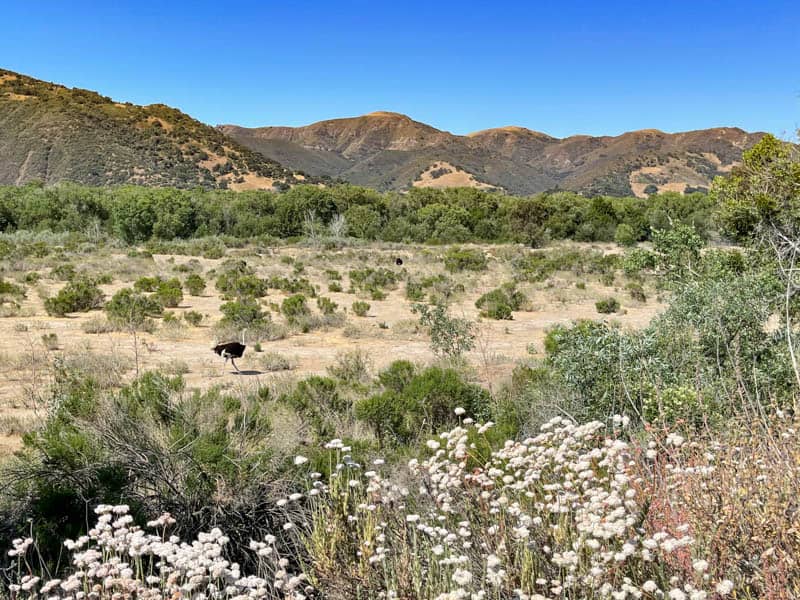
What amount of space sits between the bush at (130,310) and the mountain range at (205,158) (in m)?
52.3

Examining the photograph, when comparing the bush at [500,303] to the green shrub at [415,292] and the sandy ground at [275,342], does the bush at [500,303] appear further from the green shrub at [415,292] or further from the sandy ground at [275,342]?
the green shrub at [415,292]

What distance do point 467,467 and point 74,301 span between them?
14.7m

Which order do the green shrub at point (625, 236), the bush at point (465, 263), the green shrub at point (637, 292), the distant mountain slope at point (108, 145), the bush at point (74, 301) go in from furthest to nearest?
the distant mountain slope at point (108, 145) → the green shrub at point (625, 236) → the bush at point (465, 263) → the green shrub at point (637, 292) → the bush at point (74, 301)

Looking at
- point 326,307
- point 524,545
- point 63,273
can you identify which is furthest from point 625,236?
point 524,545

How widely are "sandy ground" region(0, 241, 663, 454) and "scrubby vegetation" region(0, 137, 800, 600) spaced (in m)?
0.37

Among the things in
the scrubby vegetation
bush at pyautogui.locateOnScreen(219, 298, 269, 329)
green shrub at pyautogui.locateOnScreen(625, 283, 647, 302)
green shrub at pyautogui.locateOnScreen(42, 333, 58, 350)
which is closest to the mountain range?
green shrub at pyautogui.locateOnScreen(625, 283, 647, 302)

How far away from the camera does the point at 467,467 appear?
4184 mm

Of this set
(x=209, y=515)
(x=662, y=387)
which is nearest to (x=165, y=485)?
(x=209, y=515)

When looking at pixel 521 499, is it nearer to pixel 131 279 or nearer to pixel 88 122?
pixel 131 279

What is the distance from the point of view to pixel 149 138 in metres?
79.3

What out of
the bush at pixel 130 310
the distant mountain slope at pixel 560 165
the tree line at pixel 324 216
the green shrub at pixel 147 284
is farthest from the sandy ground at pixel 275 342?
the distant mountain slope at pixel 560 165

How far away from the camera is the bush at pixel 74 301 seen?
15.6 metres

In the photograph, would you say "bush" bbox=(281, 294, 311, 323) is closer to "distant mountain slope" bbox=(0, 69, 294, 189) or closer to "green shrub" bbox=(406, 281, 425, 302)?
"green shrub" bbox=(406, 281, 425, 302)

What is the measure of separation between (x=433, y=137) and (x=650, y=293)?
541 ft
